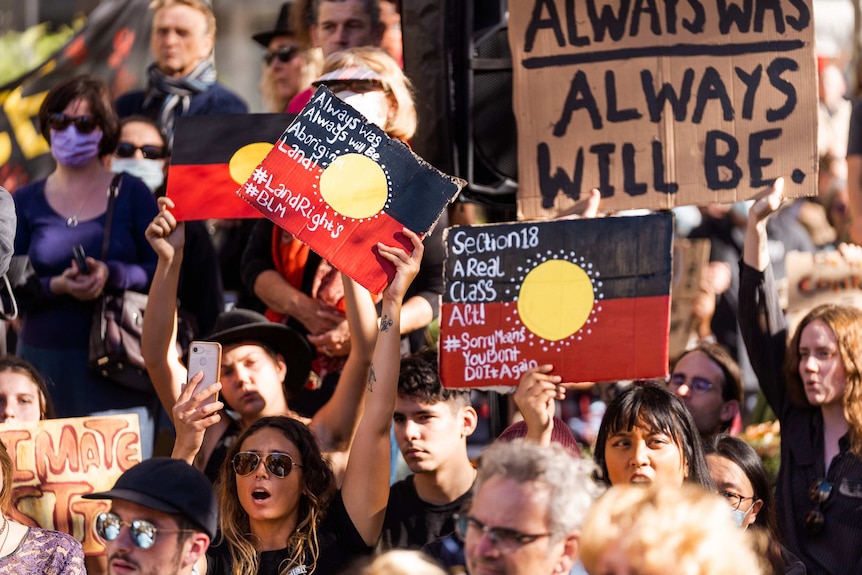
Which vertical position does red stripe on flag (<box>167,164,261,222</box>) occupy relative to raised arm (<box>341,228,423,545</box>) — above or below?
above

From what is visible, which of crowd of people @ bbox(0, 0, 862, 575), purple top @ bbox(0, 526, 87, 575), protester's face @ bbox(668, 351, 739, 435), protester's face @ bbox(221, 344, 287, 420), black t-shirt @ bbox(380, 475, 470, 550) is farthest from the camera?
protester's face @ bbox(668, 351, 739, 435)

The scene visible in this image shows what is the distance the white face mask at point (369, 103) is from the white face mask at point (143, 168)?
1.56m

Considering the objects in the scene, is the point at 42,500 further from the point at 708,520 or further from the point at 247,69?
the point at 247,69

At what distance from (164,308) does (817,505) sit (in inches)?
93.7

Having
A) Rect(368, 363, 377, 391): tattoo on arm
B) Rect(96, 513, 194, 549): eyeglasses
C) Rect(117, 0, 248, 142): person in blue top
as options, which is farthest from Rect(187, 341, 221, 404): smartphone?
Rect(117, 0, 248, 142): person in blue top

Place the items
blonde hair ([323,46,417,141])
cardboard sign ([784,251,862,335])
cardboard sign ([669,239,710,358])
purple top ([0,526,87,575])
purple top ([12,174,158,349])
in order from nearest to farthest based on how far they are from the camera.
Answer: purple top ([0,526,87,575]) → blonde hair ([323,46,417,141]) → purple top ([12,174,158,349]) → cardboard sign ([784,251,862,335]) → cardboard sign ([669,239,710,358])

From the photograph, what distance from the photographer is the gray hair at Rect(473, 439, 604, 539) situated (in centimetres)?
383

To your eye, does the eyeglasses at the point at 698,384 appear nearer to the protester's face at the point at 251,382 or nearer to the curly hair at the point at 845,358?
the curly hair at the point at 845,358

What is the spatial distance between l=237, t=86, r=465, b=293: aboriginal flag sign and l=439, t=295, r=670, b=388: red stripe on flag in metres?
0.34

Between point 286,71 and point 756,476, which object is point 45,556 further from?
point 286,71

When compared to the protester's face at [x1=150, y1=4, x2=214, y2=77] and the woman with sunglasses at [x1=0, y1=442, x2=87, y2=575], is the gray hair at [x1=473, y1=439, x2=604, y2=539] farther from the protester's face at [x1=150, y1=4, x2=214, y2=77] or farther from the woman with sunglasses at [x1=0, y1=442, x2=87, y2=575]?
the protester's face at [x1=150, y1=4, x2=214, y2=77]

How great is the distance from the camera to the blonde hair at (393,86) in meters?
5.80

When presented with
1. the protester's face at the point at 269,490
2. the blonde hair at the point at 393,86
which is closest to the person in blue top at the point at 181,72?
the blonde hair at the point at 393,86

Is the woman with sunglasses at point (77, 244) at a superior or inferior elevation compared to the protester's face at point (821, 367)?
superior
